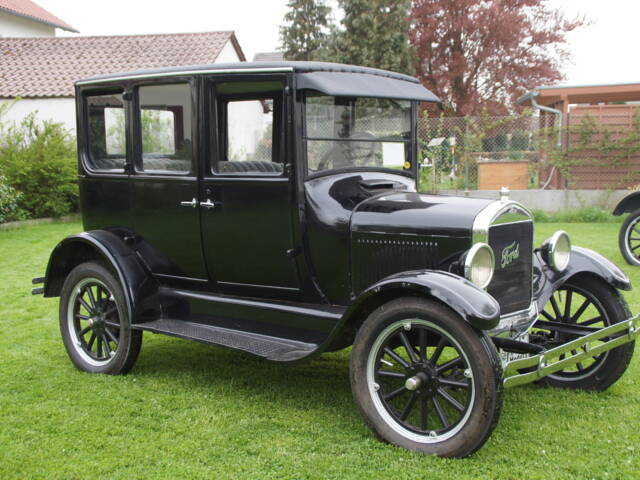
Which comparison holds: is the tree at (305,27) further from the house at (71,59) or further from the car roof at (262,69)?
the car roof at (262,69)

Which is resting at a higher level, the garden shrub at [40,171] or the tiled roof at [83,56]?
the tiled roof at [83,56]

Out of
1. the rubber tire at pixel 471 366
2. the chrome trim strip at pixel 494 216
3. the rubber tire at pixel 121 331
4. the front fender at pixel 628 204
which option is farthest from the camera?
the front fender at pixel 628 204

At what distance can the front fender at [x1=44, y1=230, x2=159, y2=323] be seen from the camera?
4.29 m

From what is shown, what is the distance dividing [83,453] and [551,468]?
2320mm

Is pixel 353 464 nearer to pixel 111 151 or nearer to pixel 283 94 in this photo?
pixel 283 94

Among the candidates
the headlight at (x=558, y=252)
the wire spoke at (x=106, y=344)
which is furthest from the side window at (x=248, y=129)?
the headlight at (x=558, y=252)

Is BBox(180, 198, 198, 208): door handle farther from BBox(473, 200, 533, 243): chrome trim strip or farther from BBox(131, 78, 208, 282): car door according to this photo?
BBox(473, 200, 533, 243): chrome trim strip

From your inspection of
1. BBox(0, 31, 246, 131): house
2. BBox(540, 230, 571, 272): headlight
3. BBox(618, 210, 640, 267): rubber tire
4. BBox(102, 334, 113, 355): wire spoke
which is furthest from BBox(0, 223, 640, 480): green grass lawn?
BBox(0, 31, 246, 131): house

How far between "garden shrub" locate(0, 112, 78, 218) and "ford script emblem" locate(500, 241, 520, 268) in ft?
38.0

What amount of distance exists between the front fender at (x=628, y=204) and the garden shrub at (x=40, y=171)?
34.3 ft

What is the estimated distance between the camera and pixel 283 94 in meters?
3.77

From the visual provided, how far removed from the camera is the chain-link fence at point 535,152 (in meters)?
13.1

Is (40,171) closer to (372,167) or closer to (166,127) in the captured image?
(166,127)

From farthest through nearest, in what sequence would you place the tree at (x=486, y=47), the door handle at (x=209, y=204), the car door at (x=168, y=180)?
the tree at (x=486, y=47)
the car door at (x=168, y=180)
the door handle at (x=209, y=204)
